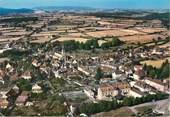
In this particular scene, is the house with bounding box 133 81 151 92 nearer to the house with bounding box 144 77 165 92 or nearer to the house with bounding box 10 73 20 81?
the house with bounding box 144 77 165 92

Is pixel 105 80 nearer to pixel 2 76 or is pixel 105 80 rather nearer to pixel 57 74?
pixel 57 74

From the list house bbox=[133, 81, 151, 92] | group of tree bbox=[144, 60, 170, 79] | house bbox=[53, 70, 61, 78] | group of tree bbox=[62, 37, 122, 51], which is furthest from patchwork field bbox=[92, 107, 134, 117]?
group of tree bbox=[62, 37, 122, 51]

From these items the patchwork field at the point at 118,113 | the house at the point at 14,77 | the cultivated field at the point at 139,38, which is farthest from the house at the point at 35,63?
the patchwork field at the point at 118,113

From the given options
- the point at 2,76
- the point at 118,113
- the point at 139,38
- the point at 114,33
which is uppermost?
the point at 118,113

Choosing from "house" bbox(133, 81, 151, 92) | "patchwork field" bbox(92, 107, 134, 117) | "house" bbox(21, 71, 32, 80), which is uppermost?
"patchwork field" bbox(92, 107, 134, 117)

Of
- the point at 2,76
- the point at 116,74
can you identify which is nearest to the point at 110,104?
the point at 116,74
